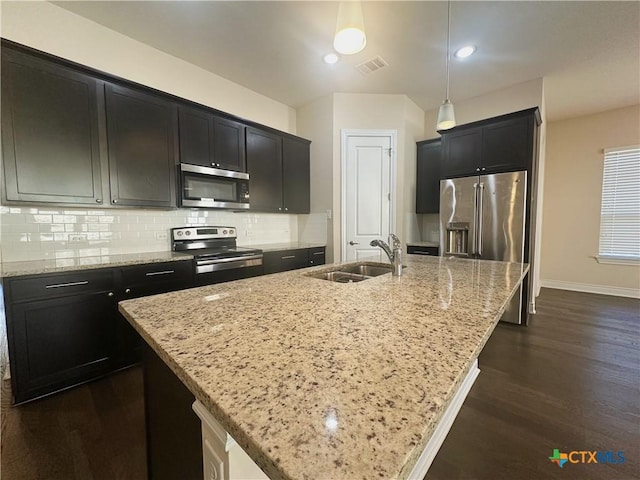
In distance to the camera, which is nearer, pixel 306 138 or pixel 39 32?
pixel 39 32

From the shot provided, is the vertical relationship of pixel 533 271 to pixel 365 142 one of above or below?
below

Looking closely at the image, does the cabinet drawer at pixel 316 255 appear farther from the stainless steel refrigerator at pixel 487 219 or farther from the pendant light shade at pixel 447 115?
the pendant light shade at pixel 447 115

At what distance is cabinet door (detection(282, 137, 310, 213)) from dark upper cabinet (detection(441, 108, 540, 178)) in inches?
74.6

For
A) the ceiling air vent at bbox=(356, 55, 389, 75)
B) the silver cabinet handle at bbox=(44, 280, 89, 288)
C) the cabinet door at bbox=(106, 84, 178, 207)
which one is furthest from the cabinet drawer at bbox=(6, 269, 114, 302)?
the ceiling air vent at bbox=(356, 55, 389, 75)

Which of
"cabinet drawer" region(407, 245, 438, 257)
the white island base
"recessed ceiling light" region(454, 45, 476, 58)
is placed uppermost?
"recessed ceiling light" region(454, 45, 476, 58)

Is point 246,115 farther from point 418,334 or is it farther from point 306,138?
point 418,334

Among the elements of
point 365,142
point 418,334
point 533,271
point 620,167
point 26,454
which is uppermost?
point 365,142

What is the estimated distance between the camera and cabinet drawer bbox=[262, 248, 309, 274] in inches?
121

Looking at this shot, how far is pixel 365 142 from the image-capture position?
3.67 metres

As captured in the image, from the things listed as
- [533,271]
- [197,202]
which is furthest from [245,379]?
[533,271]

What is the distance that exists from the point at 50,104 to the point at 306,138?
2743 mm

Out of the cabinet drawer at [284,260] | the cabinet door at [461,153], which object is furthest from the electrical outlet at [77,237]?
the cabinet door at [461,153]

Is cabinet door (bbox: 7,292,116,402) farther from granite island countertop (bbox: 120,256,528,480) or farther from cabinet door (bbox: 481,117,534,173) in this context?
cabinet door (bbox: 481,117,534,173)

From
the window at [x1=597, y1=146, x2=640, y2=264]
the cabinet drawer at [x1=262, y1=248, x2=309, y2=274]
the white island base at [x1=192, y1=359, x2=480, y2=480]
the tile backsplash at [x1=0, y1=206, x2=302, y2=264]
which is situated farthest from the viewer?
the window at [x1=597, y1=146, x2=640, y2=264]
